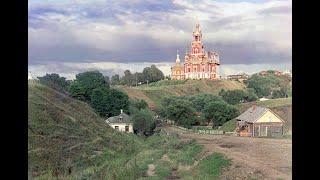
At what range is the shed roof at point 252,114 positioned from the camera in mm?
961

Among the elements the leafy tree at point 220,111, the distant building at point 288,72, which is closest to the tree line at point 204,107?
the leafy tree at point 220,111

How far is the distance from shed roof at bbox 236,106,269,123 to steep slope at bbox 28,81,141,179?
28 centimetres

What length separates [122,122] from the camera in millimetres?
961

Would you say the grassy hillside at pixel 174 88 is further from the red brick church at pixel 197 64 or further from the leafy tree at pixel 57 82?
the leafy tree at pixel 57 82

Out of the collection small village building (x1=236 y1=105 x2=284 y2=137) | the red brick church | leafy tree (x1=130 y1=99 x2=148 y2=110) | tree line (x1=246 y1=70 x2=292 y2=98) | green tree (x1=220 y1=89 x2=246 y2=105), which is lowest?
small village building (x1=236 y1=105 x2=284 y2=137)

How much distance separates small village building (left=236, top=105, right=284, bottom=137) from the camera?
96cm

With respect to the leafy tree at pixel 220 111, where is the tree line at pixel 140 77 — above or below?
above

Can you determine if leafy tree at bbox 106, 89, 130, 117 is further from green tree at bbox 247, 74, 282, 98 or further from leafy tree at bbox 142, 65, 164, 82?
green tree at bbox 247, 74, 282, 98

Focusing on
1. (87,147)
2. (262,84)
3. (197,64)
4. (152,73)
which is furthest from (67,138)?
(262,84)

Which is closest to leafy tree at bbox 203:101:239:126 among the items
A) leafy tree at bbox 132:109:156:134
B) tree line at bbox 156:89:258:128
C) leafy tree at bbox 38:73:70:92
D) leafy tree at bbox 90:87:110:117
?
tree line at bbox 156:89:258:128

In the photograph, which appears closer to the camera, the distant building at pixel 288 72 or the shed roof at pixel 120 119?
the distant building at pixel 288 72

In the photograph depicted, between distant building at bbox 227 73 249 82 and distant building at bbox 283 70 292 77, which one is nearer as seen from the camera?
distant building at bbox 283 70 292 77

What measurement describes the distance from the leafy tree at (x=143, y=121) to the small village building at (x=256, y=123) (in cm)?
22
